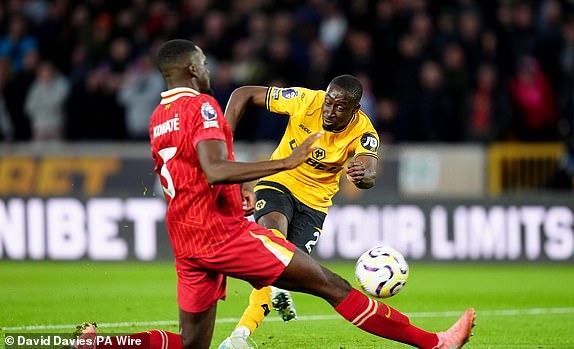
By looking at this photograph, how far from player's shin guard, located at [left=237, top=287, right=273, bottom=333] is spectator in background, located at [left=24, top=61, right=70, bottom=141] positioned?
987cm

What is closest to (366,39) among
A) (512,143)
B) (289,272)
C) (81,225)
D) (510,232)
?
(512,143)

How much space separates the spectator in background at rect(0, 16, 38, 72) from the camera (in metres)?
17.7

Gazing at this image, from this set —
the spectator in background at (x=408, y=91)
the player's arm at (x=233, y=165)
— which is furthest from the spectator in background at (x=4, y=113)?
the player's arm at (x=233, y=165)

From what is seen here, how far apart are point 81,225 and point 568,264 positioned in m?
6.83

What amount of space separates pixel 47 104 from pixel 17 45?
1.72m

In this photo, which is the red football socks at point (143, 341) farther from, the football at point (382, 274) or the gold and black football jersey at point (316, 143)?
the gold and black football jersey at point (316, 143)

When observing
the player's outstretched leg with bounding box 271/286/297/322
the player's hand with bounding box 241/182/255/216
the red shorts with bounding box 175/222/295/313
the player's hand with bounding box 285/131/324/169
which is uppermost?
the player's hand with bounding box 285/131/324/169

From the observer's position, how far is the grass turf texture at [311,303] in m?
8.48

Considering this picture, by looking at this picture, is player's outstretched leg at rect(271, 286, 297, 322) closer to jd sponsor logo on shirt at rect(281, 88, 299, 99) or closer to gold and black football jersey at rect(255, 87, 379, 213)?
gold and black football jersey at rect(255, 87, 379, 213)

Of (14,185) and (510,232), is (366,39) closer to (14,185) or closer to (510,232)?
(510,232)

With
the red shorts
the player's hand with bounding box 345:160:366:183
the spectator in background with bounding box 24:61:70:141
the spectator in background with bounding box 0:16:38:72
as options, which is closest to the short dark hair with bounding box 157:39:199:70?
the red shorts

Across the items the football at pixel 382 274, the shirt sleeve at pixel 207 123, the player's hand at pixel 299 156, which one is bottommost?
the football at pixel 382 274

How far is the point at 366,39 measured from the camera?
16.7m

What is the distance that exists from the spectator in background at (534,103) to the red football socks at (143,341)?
36.0 feet
